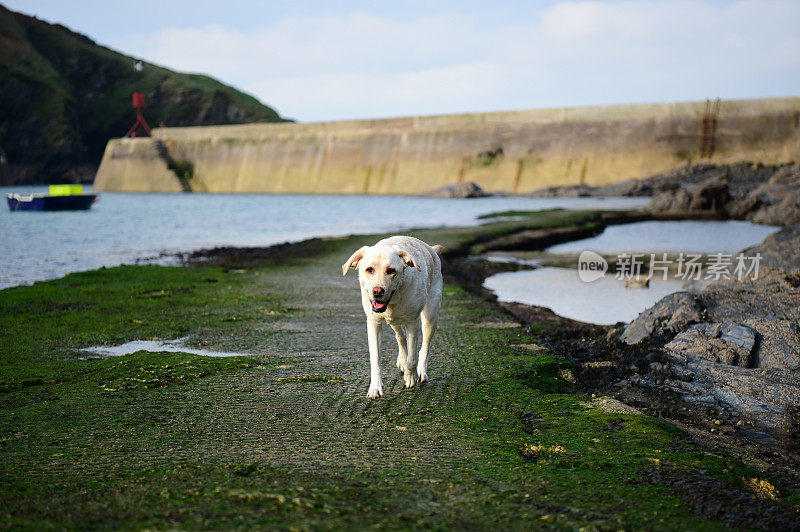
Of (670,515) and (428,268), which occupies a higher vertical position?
(428,268)

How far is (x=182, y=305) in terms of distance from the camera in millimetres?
11516

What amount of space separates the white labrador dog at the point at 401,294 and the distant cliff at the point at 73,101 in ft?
417

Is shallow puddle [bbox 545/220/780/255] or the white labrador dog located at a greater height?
shallow puddle [bbox 545/220/780/255]

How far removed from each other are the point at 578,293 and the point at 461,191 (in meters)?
43.2

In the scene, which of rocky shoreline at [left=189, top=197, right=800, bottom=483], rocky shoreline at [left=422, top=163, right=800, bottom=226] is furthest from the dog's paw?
rocky shoreline at [left=422, top=163, right=800, bottom=226]

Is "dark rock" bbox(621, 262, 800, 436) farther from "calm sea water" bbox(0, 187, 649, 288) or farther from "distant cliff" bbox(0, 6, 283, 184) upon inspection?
Answer: "distant cliff" bbox(0, 6, 283, 184)

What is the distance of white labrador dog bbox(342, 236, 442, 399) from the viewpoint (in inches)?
230

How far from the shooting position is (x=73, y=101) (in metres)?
124

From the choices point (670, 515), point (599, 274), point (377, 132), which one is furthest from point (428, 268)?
point (377, 132)

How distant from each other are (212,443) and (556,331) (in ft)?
18.9

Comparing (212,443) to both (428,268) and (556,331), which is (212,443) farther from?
(556,331)

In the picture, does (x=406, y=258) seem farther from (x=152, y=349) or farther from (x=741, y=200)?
(x=741, y=200)

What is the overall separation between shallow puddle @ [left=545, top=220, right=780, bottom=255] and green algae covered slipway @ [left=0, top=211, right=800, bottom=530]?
13.4 meters

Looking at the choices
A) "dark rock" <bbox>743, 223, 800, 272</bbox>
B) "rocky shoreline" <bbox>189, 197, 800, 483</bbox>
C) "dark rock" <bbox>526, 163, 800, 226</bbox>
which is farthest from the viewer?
"dark rock" <bbox>526, 163, 800, 226</bbox>
